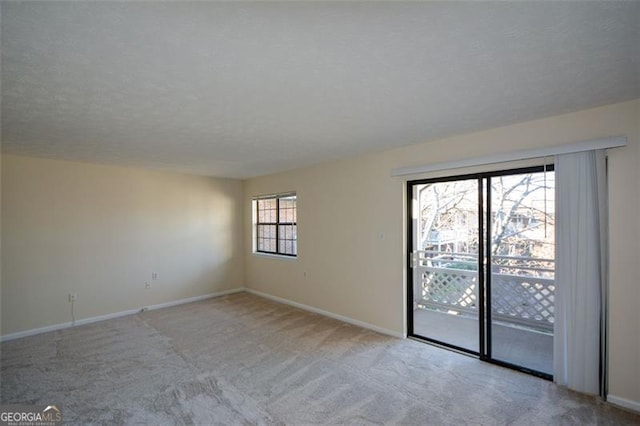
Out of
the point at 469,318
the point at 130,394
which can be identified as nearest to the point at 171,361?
the point at 130,394

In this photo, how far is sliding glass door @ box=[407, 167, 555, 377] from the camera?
114 inches

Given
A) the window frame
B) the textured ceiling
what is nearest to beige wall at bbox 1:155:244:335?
the window frame

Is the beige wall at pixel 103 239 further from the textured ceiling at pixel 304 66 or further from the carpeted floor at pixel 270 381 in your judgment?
the textured ceiling at pixel 304 66

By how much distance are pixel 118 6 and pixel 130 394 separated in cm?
282

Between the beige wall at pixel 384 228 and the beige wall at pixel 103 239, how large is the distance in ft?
3.05

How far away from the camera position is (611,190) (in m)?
2.29

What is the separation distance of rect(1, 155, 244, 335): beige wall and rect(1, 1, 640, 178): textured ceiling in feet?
4.27

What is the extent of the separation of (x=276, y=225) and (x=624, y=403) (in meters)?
4.84

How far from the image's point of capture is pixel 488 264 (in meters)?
2.96

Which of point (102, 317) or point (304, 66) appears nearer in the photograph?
point (304, 66)

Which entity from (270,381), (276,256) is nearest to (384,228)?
(270,381)

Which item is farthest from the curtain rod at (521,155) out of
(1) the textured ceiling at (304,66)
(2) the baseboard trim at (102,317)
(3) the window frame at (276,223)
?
(2) the baseboard trim at (102,317)

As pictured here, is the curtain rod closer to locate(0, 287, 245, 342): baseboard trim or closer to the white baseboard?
the white baseboard

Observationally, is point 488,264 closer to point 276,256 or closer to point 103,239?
point 276,256
